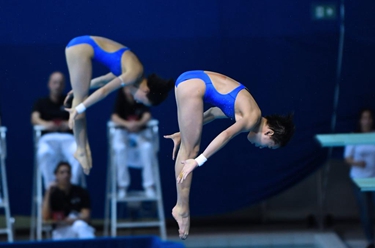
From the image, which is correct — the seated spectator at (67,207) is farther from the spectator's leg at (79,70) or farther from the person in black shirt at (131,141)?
the spectator's leg at (79,70)

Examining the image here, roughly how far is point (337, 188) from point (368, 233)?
3.26 ft

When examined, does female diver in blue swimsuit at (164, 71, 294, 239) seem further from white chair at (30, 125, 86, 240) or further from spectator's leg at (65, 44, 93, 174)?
white chair at (30, 125, 86, 240)

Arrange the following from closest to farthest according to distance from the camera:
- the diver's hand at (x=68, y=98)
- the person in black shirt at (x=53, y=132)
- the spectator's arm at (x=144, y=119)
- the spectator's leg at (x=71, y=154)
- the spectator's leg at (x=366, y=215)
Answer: the diver's hand at (x=68, y=98) < the person in black shirt at (x=53, y=132) < the spectator's arm at (x=144, y=119) < the spectator's leg at (x=71, y=154) < the spectator's leg at (x=366, y=215)

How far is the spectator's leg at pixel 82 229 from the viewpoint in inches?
265

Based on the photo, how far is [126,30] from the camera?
5785 millimetres

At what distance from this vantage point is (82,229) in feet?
22.1

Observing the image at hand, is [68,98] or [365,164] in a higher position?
[68,98]

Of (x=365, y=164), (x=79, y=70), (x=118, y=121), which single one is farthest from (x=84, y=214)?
(x=365, y=164)

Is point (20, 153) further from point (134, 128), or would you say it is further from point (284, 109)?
point (284, 109)

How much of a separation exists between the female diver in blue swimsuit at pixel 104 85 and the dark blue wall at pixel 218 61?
20 cm

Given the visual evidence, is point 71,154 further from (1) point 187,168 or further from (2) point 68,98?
(1) point 187,168

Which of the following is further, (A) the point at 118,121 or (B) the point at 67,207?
(B) the point at 67,207

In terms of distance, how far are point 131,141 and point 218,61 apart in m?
1.12

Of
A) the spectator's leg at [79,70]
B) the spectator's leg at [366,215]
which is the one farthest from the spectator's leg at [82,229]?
the spectator's leg at [366,215]
